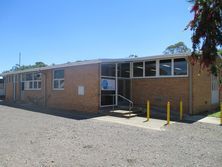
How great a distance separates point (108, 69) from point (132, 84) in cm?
215

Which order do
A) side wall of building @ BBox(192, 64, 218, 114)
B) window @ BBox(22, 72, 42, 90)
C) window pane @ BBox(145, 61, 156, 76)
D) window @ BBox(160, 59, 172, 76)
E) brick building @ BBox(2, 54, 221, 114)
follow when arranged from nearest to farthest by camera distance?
1. side wall of building @ BBox(192, 64, 218, 114)
2. brick building @ BBox(2, 54, 221, 114)
3. window @ BBox(160, 59, 172, 76)
4. window pane @ BBox(145, 61, 156, 76)
5. window @ BBox(22, 72, 42, 90)

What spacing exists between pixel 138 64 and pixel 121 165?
12066 mm

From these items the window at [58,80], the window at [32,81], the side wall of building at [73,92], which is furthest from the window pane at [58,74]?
the window at [32,81]

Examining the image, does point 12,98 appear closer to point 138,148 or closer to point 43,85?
point 43,85

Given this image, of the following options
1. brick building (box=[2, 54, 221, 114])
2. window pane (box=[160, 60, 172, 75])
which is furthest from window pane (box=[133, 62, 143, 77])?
window pane (box=[160, 60, 172, 75])

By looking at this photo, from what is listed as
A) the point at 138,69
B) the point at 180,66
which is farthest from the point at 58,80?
the point at 180,66

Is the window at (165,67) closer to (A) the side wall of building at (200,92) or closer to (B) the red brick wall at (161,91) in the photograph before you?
(B) the red brick wall at (161,91)

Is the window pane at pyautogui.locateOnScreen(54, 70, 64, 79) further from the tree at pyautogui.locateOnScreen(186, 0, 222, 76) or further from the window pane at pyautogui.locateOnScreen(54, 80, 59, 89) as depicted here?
the tree at pyautogui.locateOnScreen(186, 0, 222, 76)

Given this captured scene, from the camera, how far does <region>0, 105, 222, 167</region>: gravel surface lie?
19.1 feet

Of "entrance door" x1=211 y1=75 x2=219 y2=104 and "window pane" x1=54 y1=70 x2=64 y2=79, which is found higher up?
"window pane" x1=54 y1=70 x2=64 y2=79

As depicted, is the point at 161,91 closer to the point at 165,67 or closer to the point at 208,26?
the point at 165,67

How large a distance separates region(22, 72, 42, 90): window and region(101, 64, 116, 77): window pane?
25.7 feet

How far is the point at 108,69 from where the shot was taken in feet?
54.2

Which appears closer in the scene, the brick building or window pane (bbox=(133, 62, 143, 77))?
the brick building
